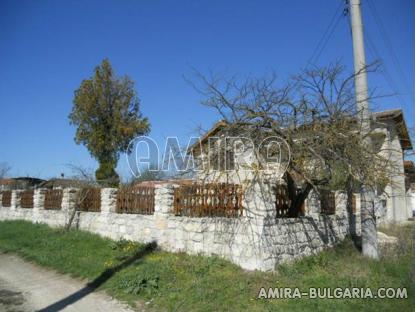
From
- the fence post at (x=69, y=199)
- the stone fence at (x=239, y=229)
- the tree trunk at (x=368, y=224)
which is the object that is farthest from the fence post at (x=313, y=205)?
the fence post at (x=69, y=199)

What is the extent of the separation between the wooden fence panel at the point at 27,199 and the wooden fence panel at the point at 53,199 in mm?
2126

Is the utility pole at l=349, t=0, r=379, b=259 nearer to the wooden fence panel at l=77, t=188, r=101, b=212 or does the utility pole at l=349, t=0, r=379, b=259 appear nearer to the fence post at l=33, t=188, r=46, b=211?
the wooden fence panel at l=77, t=188, r=101, b=212

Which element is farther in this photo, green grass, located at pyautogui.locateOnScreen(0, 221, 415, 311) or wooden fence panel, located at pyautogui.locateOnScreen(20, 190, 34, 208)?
wooden fence panel, located at pyautogui.locateOnScreen(20, 190, 34, 208)

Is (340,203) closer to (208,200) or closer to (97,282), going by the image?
(208,200)

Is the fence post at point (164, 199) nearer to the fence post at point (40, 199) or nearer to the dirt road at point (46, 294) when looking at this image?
the dirt road at point (46, 294)

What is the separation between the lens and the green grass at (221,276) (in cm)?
641

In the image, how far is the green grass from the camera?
641 centimetres

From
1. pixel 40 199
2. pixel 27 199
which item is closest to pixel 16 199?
pixel 27 199

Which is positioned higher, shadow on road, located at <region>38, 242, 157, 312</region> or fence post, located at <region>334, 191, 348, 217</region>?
fence post, located at <region>334, 191, 348, 217</region>

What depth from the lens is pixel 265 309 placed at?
6121mm

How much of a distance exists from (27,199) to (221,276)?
14.9 metres

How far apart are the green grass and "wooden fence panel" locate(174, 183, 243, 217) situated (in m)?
1.19

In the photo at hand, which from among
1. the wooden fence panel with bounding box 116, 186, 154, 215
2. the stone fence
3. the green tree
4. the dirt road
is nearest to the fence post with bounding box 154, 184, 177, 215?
the stone fence

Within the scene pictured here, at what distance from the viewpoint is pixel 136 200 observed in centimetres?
1200
